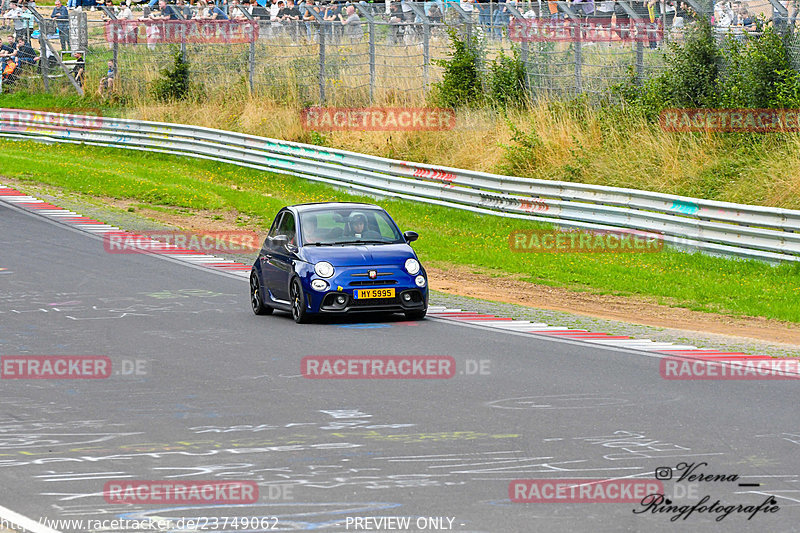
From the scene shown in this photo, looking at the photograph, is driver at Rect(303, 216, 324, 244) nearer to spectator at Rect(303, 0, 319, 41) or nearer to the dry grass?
the dry grass

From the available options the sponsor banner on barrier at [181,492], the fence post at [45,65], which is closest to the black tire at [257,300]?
the sponsor banner on barrier at [181,492]

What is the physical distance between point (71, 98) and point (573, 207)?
26.1 metres

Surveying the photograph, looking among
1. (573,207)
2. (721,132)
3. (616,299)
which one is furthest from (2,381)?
(721,132)

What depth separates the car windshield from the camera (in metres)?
16.3

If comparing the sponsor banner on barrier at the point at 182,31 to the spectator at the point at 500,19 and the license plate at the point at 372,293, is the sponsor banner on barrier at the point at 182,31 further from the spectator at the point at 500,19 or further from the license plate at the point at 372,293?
the license plate at the point at 372,293

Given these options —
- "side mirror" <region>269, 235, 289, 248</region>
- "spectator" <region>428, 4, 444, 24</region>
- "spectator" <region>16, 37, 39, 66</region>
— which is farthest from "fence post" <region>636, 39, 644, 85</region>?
"spectator" <region>16, 37, 39, 66</region>

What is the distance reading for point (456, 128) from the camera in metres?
30.8

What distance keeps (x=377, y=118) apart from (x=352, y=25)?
118 inches

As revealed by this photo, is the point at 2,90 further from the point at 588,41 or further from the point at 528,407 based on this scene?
the point at 528,407

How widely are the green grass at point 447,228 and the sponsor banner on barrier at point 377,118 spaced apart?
254 centimetres

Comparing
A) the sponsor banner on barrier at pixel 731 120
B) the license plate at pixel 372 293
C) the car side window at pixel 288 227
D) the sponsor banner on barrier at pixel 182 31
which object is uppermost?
the sponsor banner on barrier at pixel 182 31

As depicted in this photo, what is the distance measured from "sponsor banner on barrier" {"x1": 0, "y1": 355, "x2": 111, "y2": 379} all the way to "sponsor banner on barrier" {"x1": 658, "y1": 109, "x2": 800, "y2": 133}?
15.1m

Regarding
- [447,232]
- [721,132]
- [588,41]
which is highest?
[588,41]

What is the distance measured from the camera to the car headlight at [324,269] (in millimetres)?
15383
